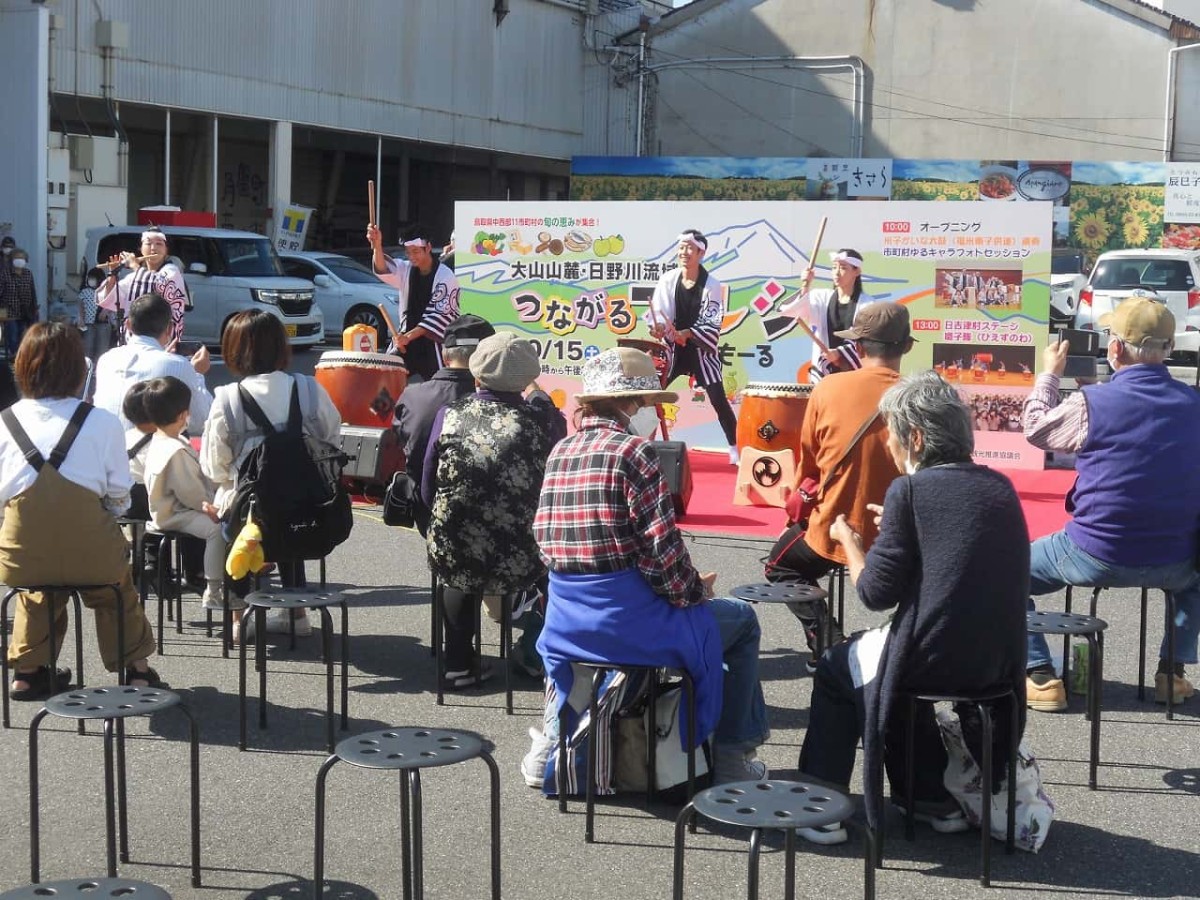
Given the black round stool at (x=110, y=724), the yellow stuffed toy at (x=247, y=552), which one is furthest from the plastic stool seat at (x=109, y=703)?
the yellow stuffed toy at (x=247, y=552)

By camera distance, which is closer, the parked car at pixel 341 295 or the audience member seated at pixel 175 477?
the audience member seated at pixel 175 477

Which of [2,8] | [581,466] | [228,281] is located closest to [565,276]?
[581,466]

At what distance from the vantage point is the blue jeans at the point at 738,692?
521 centimetres

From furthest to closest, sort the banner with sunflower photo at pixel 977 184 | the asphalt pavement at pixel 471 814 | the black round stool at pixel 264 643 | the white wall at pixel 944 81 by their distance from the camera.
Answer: the white wall at pixel 944 81
the banner with sunflower photo at pixel 977 184
the black round stool at pixel 264 643
the asphalt pavement at pixel 471 814

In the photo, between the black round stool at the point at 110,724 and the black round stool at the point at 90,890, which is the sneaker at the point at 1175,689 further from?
the black round stool at the point at 90,890

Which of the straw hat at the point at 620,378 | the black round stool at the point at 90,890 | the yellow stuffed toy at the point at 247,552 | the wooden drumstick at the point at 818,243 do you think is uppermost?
the wooden drumstick at the point at 818,243

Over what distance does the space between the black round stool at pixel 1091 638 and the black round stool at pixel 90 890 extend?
10.6ft

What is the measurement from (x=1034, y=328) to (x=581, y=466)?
7.49 m

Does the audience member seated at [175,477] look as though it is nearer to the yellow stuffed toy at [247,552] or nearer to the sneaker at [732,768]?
the yellow stuffed toy at [247,552]

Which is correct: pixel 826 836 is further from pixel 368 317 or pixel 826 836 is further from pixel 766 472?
pixel 368 317

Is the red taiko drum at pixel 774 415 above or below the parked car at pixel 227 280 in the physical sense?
below

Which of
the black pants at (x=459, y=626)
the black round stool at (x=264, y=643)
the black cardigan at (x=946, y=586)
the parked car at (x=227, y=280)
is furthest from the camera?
the parked car at (x=227, y=280)

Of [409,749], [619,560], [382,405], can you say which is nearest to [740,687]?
[619,560]

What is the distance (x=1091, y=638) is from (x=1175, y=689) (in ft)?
3.20
